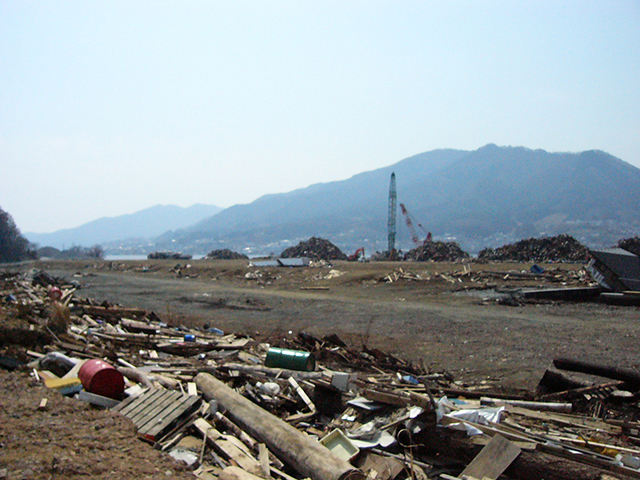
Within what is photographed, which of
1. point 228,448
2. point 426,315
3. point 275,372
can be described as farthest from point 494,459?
point 426,315

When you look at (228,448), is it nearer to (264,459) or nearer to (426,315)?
(264,459)

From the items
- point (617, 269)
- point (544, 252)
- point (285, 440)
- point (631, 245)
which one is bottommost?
point (544, 252)

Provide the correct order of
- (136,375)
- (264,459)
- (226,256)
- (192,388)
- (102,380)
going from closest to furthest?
(264,459), (102,380), (192,388), (136,375), (226,256)

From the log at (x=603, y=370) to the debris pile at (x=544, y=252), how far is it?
33988 mm

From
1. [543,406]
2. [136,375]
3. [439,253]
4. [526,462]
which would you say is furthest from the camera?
[439,253]

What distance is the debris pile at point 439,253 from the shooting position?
47.5m

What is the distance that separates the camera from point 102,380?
6941 millimetres

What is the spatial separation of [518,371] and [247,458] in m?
7.41

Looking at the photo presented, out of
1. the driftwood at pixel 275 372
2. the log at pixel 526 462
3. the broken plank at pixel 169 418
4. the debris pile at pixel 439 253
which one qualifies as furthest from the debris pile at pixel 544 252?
the broken plank at pixel 169 418

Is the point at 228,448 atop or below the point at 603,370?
atop

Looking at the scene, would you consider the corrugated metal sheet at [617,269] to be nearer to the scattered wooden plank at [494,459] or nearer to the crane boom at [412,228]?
the scattered wooden plank at [494,459]

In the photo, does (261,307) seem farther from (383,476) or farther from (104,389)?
(383,476)

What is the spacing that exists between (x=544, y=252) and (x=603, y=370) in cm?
3767

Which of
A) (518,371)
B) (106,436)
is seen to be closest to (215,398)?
(106,436)
